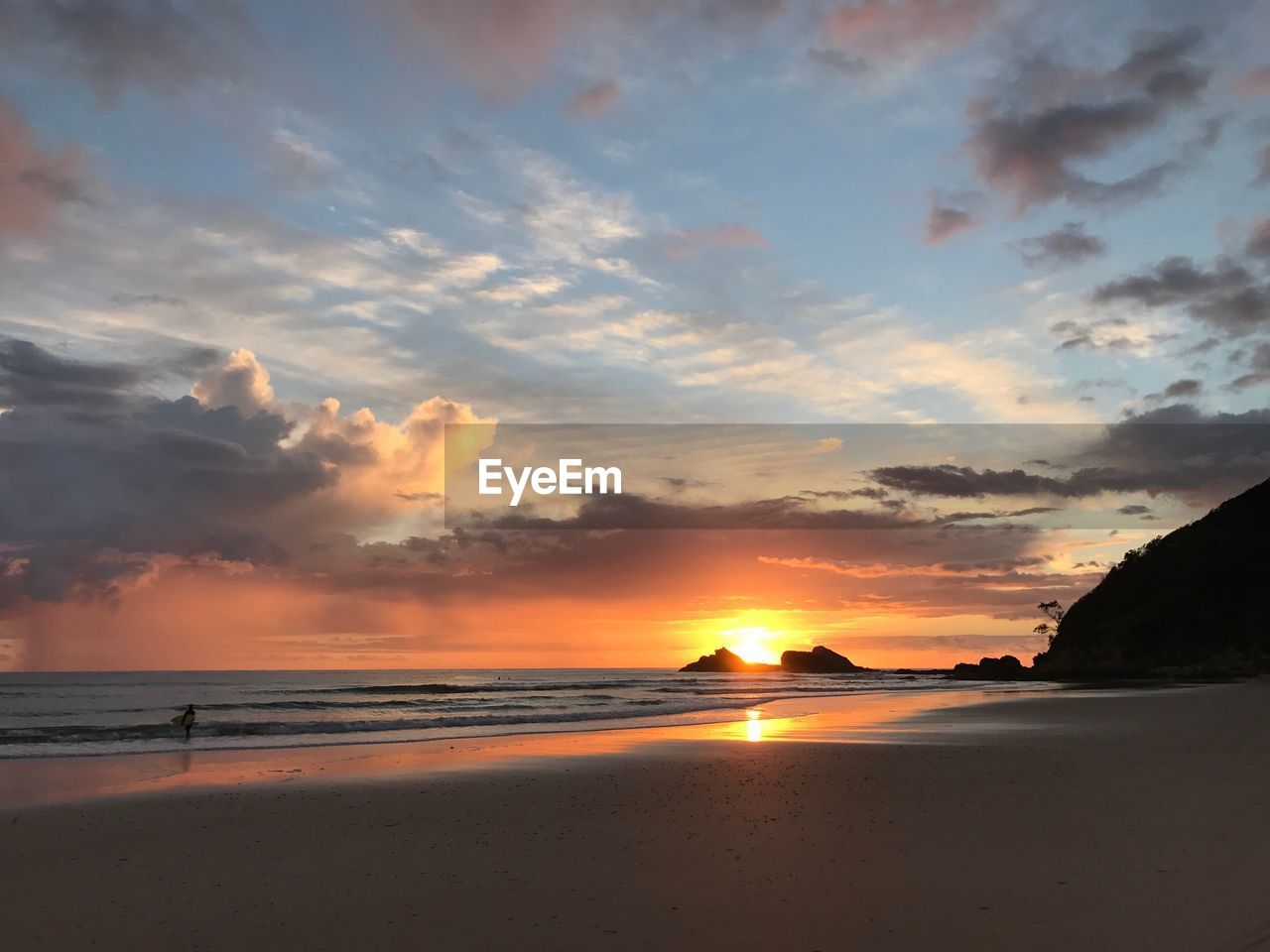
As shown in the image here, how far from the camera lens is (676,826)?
42.9 feet

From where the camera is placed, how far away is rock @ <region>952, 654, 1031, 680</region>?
142 meters

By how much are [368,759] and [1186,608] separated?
319 ft

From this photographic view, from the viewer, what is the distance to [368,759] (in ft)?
80.8

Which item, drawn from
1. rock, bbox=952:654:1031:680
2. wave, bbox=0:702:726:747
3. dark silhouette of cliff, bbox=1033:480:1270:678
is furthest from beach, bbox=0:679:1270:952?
rock, bbox=952:654:1031:680

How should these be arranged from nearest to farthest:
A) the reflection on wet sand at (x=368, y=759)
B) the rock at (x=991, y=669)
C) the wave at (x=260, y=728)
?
the reflection on wet sand at (x=368, y=759), the wave at (x=260, y=728), the rock at (x=991, y=669)

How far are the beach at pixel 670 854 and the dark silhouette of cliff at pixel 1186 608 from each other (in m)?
79.6

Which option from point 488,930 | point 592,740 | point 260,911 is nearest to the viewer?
point 488,930

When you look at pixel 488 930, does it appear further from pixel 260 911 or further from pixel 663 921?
pixel 260 911

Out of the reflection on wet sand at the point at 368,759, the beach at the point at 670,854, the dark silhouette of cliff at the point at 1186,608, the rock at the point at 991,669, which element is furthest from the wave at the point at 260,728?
the rock at the point at 991,669

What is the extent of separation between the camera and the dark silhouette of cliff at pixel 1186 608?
287 ft

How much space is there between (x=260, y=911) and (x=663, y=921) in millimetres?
4332

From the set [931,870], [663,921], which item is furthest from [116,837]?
[931,870]

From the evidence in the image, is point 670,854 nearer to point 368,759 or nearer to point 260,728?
point 368,759

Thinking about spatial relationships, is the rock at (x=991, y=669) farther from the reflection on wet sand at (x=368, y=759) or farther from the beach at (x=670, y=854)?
the beach at (x=670, y=854)
